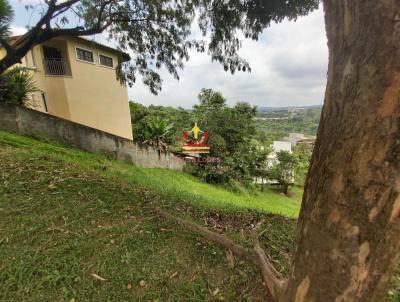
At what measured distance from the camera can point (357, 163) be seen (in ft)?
2.96

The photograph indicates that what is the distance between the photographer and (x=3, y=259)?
2.18 meters

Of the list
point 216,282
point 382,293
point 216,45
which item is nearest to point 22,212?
point 216,282

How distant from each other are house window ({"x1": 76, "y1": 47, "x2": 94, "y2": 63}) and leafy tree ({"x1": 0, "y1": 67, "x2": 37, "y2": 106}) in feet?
10.2

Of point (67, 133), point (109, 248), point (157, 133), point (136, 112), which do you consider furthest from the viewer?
point (136, 112)

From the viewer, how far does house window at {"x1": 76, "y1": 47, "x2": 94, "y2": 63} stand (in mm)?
11524

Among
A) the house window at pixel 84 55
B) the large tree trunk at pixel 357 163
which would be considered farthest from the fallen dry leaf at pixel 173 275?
the house window at pixel 84 55

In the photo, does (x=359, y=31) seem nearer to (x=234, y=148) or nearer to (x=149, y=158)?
(x=149, y=158)

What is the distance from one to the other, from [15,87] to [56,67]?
11.2 feet

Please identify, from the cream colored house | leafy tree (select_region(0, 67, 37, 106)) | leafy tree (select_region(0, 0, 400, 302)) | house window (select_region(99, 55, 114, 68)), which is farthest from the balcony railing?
leafy tree (select_region(0, 0, 400, 302))

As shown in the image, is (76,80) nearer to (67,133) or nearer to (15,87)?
(15,87)

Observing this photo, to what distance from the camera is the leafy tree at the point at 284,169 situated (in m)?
19.0

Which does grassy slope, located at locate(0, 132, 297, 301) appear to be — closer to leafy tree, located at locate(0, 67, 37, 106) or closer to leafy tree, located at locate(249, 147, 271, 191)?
leafy tree, located at locate(0, 67, 37, 106)

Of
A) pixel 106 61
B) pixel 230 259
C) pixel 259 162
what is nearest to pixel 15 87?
pixel 106 61

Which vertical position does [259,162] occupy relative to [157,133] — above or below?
below
